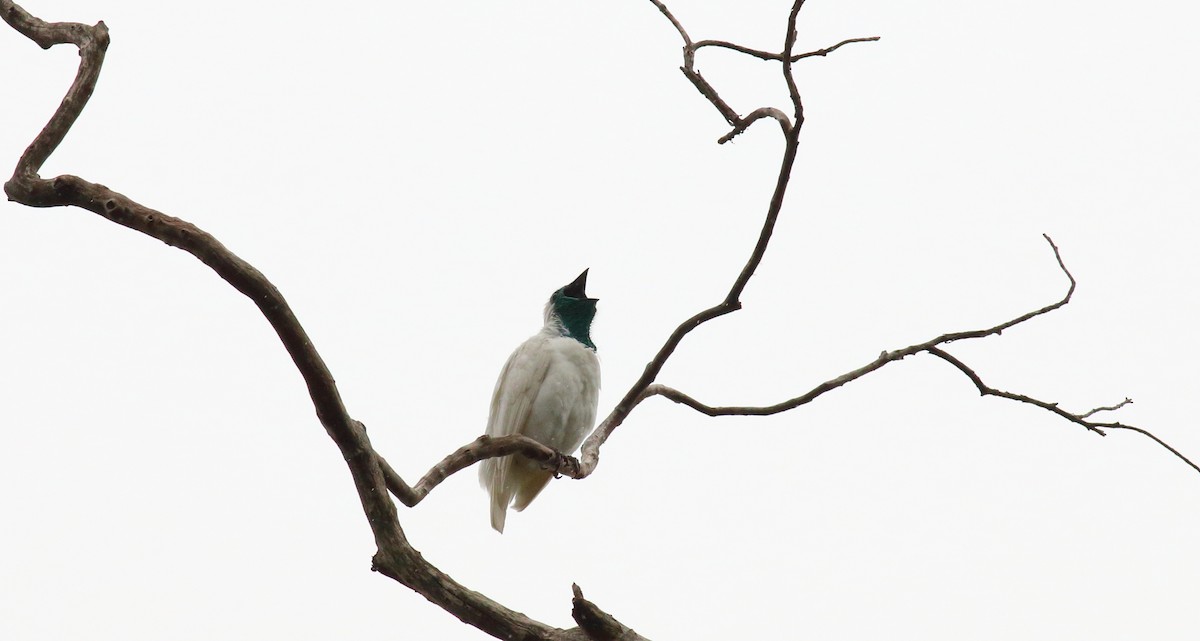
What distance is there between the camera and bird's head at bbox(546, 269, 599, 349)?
7.28m

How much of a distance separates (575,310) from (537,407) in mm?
975

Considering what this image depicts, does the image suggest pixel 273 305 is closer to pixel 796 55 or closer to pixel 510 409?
pixel 796 55

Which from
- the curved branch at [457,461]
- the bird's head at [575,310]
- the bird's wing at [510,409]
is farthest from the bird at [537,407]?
the curved branch at [457,461]

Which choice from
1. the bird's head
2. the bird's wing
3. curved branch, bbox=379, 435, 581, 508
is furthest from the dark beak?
curved branch, bbox=379, 435, 581, 508

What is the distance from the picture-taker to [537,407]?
6652mm

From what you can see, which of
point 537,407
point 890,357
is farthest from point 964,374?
point 537,407

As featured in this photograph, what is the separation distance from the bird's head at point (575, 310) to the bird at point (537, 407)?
0.33 ft

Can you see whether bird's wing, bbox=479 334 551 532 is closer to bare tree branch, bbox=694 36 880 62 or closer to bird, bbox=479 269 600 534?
bird, bbox=479 269 600 534

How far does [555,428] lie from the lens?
6.67 metres

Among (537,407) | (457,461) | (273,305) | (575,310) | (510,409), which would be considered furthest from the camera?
(575,310)

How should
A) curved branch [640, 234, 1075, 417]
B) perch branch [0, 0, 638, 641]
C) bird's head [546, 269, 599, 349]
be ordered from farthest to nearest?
bird's head [546, 269, 599, 349], curved branch [640, 234, 1075, 417], perch branch [0, 0, 638, 641]

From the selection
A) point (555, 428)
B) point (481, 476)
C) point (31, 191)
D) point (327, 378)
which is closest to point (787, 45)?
point (327, 378)

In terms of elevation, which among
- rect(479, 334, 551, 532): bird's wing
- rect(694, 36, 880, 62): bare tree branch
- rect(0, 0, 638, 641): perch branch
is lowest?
rect(0, 0, 638, 641): perch branch

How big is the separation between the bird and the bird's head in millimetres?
101
